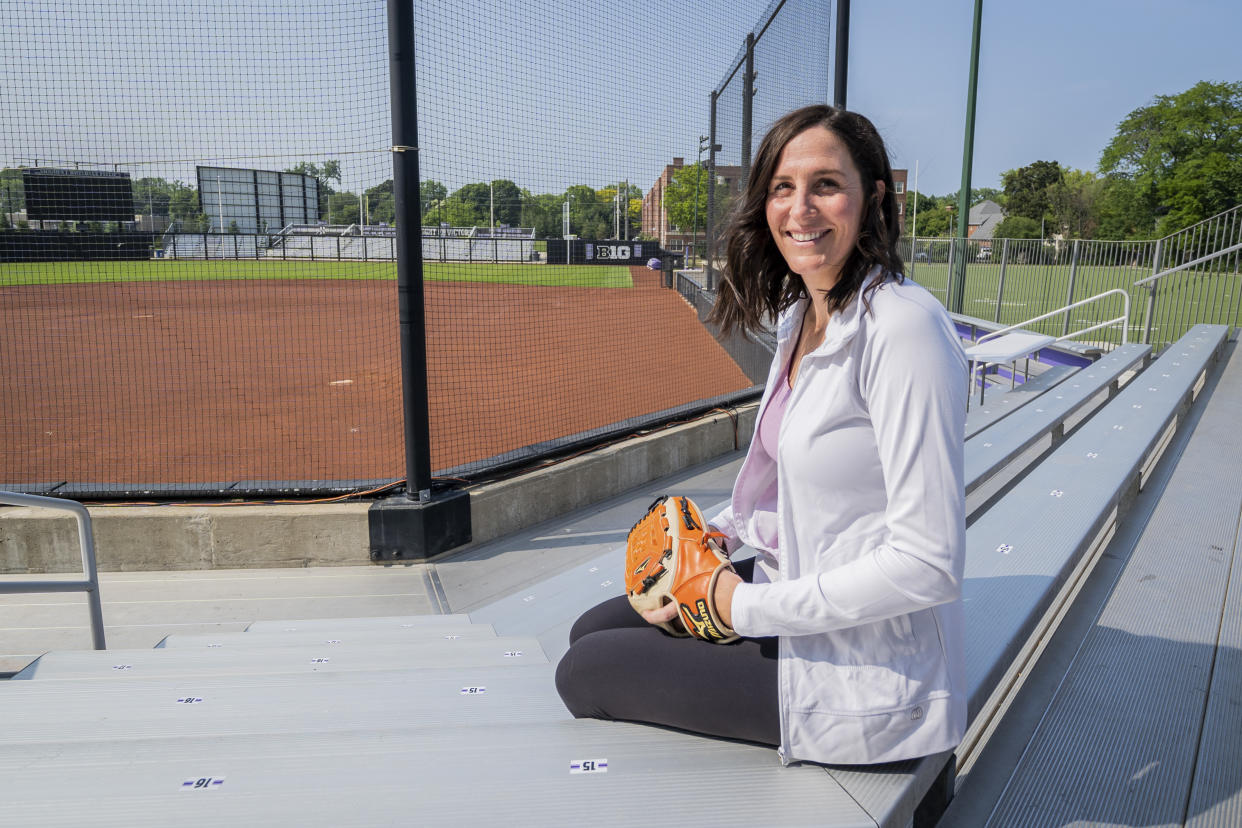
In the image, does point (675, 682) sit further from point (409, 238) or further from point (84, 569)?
point (409, 238)

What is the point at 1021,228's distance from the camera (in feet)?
255

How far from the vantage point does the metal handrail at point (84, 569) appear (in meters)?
3.05

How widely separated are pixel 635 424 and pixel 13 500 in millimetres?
4518

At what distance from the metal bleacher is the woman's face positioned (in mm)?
856

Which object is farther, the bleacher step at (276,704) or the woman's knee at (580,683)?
the bleacher step at (276,704)

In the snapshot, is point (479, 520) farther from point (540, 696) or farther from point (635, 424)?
point (540, 696)

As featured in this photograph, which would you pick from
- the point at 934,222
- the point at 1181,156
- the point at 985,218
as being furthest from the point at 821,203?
the point at 985,218

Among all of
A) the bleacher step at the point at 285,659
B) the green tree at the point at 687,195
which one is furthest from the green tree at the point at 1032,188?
the bleacher step at the point at 285,659

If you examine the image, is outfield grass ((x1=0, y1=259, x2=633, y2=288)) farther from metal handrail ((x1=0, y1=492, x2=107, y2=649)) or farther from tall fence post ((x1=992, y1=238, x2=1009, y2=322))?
metal handrail ((x1=0, y1=492, x2=107, y2=649))

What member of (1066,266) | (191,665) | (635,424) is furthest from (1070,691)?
(1066,266)

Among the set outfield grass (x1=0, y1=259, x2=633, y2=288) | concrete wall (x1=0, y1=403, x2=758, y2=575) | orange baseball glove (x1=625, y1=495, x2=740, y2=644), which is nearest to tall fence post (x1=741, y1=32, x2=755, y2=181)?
concrete wall (x1=0, y1=403, x2=758, y2=575)

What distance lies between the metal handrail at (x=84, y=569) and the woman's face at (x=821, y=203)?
2.98 m

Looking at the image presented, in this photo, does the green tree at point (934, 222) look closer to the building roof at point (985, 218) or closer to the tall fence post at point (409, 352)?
the building roof at point (985, 218)

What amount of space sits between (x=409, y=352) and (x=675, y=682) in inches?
142
